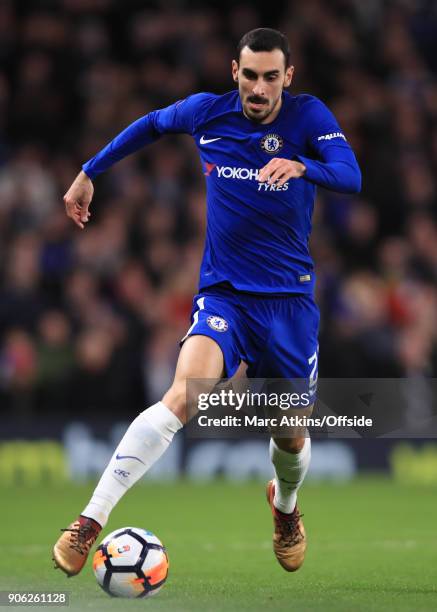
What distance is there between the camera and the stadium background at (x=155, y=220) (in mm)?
14492

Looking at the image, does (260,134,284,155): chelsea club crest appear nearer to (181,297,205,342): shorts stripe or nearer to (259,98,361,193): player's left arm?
(259,98,361,193): player's left arm

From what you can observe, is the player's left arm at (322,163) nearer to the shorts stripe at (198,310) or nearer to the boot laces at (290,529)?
the shorts stripe at (198,310)

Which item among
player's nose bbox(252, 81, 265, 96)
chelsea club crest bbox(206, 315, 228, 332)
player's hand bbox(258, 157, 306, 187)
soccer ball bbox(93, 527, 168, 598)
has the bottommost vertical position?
soccer ball bbox(93, 527, 168, 598)

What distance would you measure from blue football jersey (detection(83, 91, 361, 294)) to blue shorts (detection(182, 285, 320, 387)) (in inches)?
2.9

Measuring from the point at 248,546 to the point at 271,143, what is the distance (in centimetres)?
323

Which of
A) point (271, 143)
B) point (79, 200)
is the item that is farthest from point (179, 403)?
point (271, 143)

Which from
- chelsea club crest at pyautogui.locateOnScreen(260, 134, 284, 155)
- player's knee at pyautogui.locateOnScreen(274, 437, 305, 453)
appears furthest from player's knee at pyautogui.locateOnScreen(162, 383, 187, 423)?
chelsea club crest at pyautogui.locateOnScreen(260, 134, 284, 155)

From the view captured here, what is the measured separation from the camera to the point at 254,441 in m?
14.6

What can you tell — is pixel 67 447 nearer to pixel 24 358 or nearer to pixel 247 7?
pixel 24 358

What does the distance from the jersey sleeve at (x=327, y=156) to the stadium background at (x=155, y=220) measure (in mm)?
7137

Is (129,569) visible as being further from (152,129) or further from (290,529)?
(152,129)

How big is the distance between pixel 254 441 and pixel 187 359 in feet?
26.3

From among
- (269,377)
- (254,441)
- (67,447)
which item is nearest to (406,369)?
(254,441)

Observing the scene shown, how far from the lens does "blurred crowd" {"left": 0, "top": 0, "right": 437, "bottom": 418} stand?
14.5m
